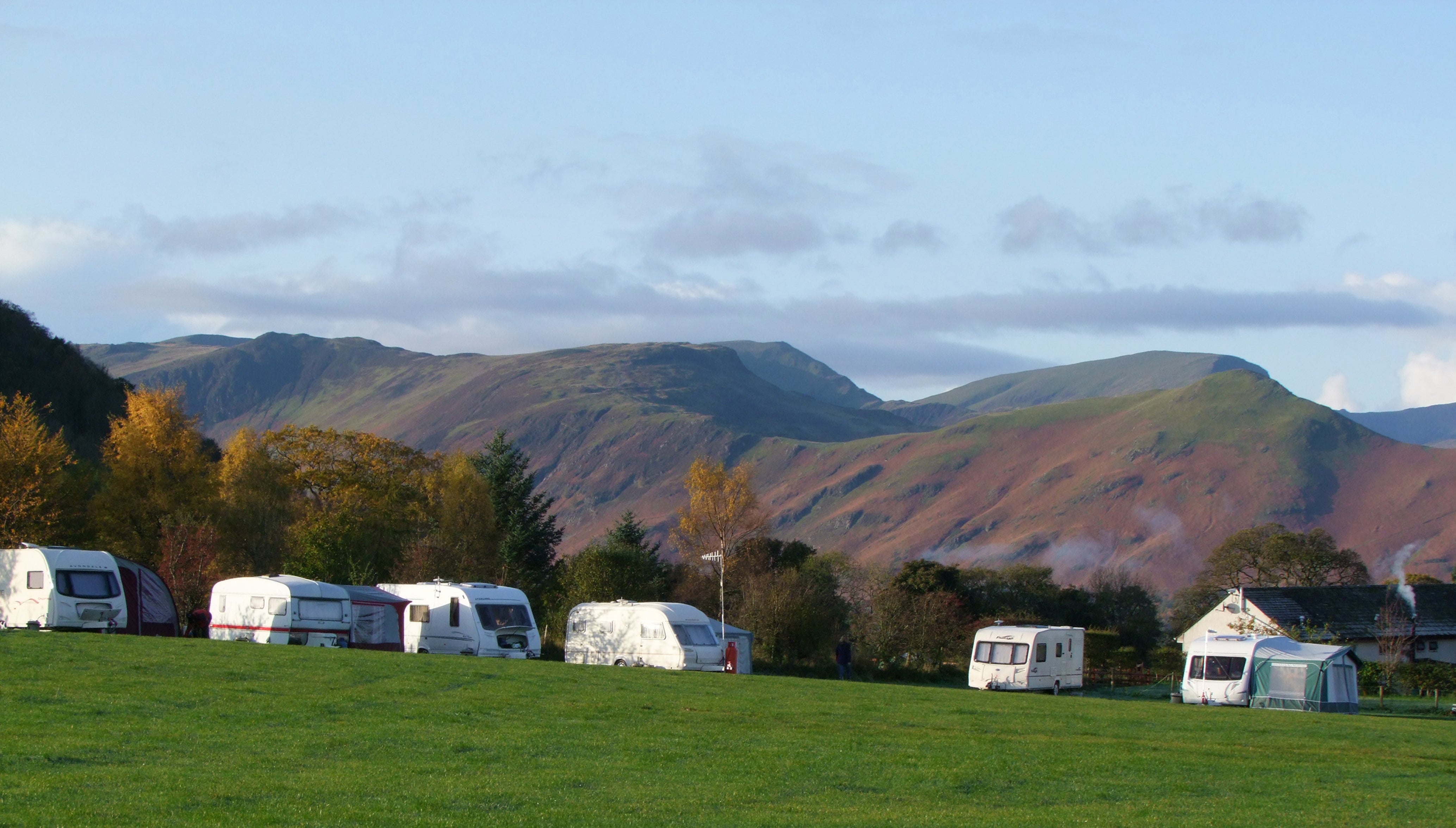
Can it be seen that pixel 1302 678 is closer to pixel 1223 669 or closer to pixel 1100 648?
pixel 1223 669

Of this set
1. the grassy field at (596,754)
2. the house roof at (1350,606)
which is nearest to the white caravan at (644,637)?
the grassy field at (596,754)

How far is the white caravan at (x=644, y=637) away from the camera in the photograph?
35969 mm

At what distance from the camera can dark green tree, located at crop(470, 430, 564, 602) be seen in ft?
225

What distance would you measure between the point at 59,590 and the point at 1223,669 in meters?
30.5

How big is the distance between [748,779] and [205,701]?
27.7 feet

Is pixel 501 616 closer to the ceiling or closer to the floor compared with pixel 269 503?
closer to the floor

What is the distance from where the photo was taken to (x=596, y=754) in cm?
1609

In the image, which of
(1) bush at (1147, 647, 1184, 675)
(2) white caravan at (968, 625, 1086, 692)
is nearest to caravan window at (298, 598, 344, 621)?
(2) white caravan at (968, 625, 1086, 692)

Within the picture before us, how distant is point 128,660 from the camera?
72.8 ft

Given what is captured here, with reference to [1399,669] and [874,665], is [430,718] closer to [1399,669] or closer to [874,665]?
[874,665]

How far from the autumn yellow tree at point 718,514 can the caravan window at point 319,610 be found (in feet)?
106

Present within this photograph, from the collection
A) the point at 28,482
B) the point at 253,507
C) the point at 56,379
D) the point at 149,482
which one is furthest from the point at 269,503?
the point at 56,379

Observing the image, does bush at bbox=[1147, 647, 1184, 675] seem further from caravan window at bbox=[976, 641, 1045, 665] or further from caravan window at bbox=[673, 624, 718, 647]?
caravan window at bbox=[673, 624, 718, 647]

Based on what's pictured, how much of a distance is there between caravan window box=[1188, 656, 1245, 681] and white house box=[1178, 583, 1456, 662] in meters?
27.9
